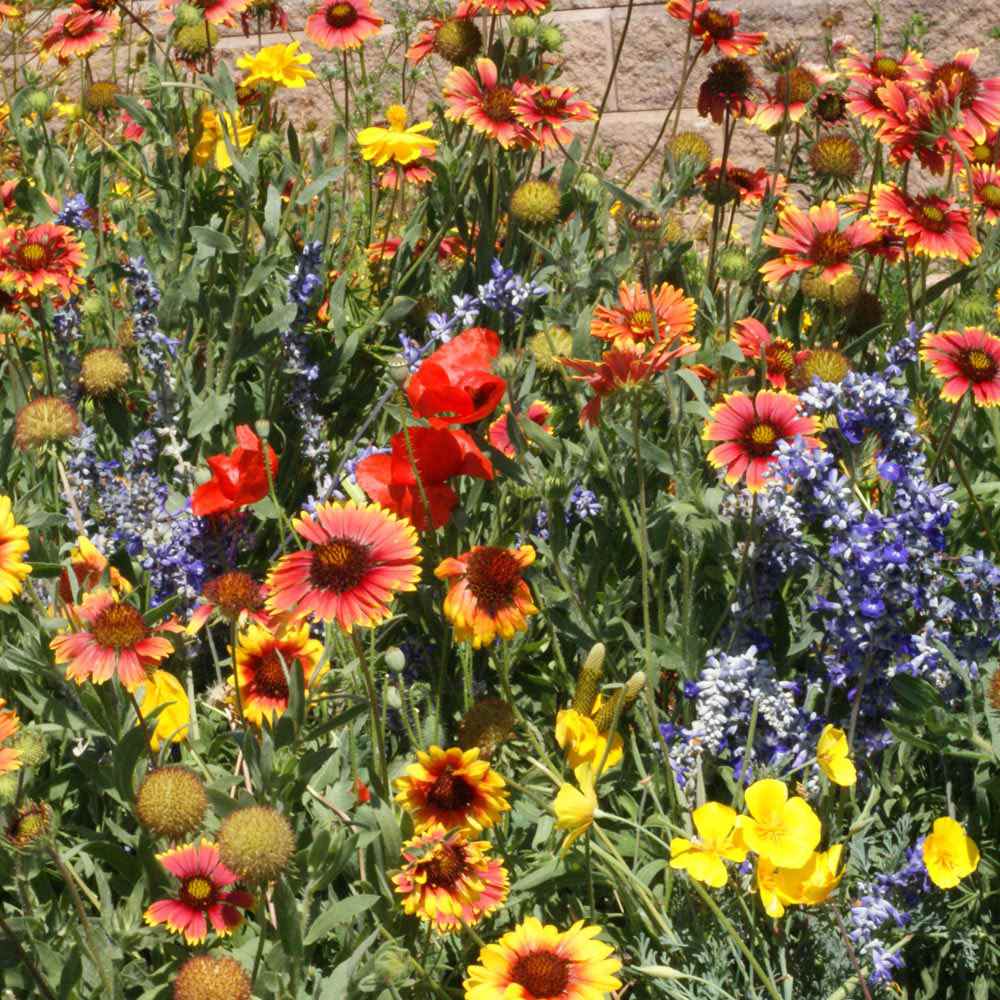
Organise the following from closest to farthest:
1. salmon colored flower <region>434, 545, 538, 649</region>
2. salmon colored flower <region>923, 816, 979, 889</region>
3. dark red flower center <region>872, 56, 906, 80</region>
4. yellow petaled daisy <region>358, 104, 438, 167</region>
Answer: salmon colored flower <region>923, 816, 979, 889</region>
salmon colored flower <region>434, 545, 538, 649</region>
yellow petaled daisy <region>358, 104, 438, 167</region>
dark red flower center <region>872, 56, 906, 80</region>

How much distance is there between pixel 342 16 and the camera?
10.3 ft

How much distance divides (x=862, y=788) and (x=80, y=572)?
3.37 ft

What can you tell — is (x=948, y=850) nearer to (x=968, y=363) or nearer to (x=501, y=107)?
(x=968, y=363)

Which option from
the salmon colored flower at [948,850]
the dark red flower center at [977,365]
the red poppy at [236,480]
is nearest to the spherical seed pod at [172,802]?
the red poppy at [236,480]

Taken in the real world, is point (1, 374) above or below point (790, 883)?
below

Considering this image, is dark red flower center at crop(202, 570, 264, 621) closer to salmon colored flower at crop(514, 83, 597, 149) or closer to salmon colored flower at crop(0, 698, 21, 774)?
salmon colored flower at crop(0, 698, 21, 774)

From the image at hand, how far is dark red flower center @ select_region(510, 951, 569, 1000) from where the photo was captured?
1438 mm

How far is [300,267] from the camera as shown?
8.52 feet

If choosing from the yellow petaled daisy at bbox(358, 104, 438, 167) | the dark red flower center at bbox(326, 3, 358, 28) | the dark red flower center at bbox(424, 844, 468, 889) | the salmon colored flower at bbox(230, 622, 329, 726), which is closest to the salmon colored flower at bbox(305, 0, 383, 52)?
the dark red flower center at bbox(326, 3, 358, 28)

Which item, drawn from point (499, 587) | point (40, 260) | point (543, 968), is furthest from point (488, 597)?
point (40, 260)

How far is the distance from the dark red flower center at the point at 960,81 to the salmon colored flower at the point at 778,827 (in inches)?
63.7

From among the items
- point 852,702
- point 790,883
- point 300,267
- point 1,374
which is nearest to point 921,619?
point 852,702

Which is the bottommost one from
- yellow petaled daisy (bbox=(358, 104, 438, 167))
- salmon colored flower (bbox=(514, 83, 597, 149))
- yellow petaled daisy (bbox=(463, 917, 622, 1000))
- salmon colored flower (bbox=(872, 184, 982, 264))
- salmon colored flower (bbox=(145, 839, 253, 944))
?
salmon colored flower (bbox=(145, 839, 253, 944))

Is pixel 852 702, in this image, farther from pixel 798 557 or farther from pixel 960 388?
pixel 960 388
